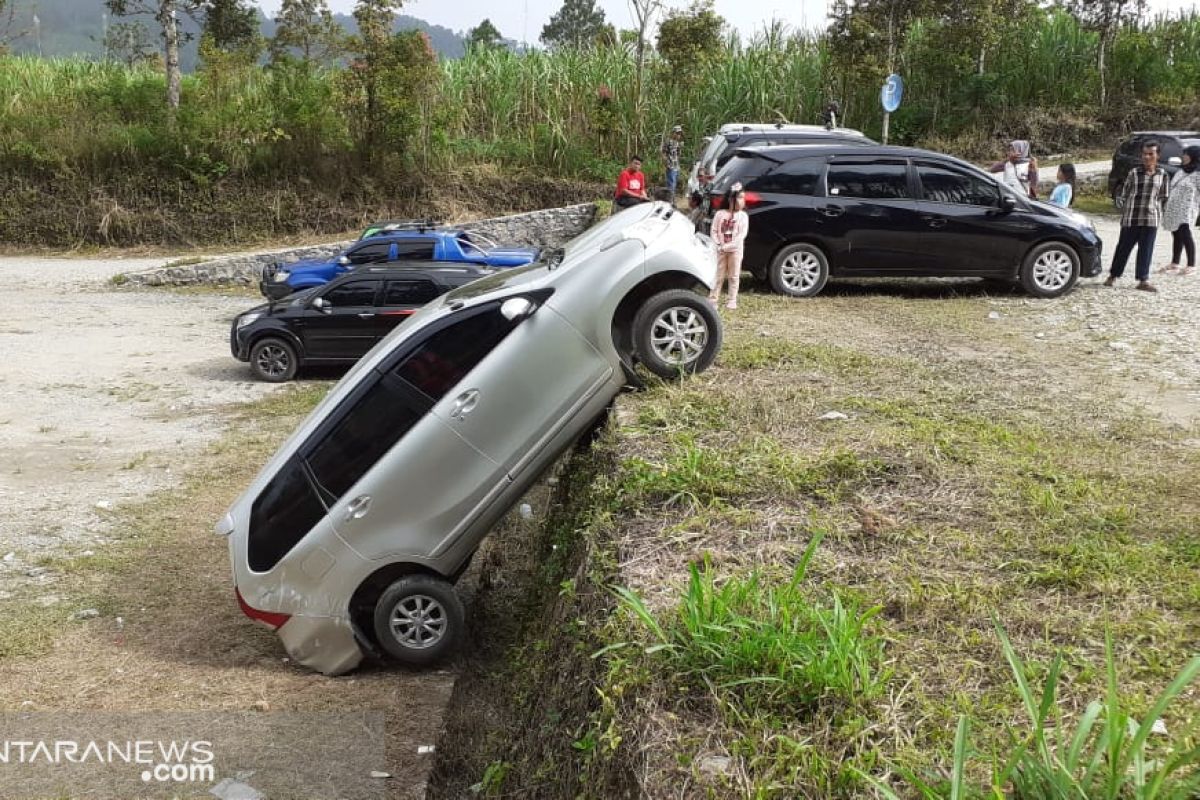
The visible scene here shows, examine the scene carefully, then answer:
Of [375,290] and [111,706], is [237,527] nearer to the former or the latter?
[111,706]

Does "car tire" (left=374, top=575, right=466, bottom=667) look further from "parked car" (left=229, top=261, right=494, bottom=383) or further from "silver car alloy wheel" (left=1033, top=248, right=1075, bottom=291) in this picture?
"silver car alloy wheel" (left=1033, top=248, right=1075, bottom=291)

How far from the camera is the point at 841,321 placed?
1073 cm

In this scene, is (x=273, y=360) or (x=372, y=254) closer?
(x=273, y=360)

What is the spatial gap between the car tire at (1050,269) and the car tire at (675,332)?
6.62m

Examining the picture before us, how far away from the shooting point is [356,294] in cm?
1410

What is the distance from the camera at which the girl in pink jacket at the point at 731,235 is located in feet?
33.0

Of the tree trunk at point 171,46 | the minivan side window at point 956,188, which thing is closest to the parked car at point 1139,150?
the minivan side window at point 956,188

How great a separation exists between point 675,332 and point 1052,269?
281 inches

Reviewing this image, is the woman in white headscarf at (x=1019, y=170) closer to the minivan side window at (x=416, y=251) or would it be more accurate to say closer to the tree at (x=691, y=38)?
the minivan side window at (x=416, y=251)

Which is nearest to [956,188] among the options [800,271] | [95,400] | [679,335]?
[800,271]

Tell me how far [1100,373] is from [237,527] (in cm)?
663

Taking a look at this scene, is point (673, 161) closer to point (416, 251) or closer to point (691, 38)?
point (691, 38)

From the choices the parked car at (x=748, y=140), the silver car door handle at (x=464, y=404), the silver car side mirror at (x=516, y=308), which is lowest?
the silver car door handle at (x=464, y=404)

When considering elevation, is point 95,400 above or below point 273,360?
below
